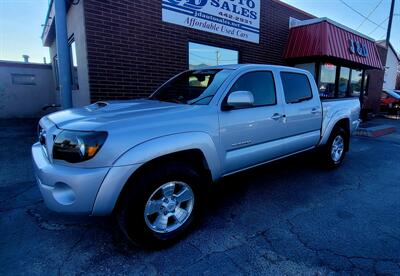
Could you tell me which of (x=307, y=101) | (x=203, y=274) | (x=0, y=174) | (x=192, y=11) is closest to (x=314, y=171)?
(x=307, y=101)

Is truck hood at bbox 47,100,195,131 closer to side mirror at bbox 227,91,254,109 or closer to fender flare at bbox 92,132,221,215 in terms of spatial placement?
fender flare at bbox 92,132,221,215

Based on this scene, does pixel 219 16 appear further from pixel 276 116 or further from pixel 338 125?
pixel 276 116

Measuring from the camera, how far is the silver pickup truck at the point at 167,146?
2.19 m

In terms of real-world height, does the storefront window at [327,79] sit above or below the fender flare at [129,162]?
above

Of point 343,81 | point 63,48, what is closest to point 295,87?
point 63,48

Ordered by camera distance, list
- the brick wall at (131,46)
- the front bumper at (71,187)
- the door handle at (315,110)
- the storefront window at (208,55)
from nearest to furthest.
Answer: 1. the front bumper at (71,187)
2. the door handle at (315,110)
3. the brick wall at (131,46)
4. the storefront window at (208,55)

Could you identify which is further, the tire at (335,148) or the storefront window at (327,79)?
the storefront window at (327,79)

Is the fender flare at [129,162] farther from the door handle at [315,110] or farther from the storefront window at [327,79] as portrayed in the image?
the storefront window at [327,79]

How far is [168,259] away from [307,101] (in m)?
3.23

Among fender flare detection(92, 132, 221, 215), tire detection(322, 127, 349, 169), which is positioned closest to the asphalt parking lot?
tire detection(322, 127, 349, 169)

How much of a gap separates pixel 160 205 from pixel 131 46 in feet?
15.2

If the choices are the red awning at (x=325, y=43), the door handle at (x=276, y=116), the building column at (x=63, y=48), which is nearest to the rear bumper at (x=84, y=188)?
the door handle at (x=276, y=116)

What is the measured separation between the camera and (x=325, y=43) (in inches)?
338

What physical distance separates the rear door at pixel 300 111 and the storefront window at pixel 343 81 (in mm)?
7987
